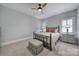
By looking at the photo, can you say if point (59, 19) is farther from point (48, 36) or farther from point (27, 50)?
point (27, 50)

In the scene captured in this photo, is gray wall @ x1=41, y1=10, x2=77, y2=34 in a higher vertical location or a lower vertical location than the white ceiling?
lower

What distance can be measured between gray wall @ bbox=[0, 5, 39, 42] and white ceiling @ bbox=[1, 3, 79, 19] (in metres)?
0.10

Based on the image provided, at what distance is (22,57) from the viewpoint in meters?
1.39

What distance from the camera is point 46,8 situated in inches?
57.9

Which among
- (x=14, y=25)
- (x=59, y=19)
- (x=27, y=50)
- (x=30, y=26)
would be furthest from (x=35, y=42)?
(x=59, y=19)

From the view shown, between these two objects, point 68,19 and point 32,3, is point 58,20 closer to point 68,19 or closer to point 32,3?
point 68,19

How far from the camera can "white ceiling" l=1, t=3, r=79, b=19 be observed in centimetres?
139

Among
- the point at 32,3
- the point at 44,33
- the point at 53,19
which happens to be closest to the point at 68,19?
the point at 53,19

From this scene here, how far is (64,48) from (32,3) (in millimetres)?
1383

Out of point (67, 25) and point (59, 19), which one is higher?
point (59, 19)

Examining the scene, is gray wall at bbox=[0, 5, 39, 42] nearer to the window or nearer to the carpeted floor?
the carpeted floor

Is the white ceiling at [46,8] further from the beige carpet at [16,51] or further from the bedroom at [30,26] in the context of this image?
the beige carpet at [16,51]

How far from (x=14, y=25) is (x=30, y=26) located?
41 cm

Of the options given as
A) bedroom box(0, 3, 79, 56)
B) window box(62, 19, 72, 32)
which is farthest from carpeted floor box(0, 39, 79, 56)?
window box(62, 19, 72, 32)
